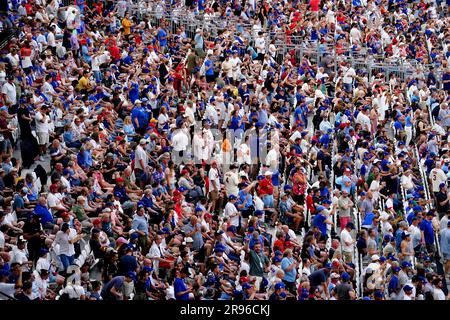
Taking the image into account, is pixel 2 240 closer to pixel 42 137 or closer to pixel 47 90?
pixel 42 137

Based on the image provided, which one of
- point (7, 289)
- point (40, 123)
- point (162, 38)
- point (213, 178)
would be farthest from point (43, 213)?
point (162, 38)

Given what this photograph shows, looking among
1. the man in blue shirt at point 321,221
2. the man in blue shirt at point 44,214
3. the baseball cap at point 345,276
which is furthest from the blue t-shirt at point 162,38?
the baseball cap at point 345,276

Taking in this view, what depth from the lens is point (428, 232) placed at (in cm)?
2278

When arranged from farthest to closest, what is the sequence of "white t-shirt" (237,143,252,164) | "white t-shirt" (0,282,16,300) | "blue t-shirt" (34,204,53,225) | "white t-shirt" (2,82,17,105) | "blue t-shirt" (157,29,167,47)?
"blue t-shirt" (157,29,167,47) < "white t-shirt" (237,143,252,164) < "white t-shirt" (2,82,17,105) < "blue t-shirt" (34,204,53,225) < "white t-shirt" (0,282,16,300)

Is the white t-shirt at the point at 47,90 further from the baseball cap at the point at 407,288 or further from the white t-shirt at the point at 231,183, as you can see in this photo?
the baseball cap at the point at 407,288

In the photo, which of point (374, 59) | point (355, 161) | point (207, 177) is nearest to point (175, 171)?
point (207, 177)

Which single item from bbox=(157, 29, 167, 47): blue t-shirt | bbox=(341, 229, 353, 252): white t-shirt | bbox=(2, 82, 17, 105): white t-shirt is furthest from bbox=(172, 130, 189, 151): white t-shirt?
bbox=(157, 29, 167, 47): blue t-shirt

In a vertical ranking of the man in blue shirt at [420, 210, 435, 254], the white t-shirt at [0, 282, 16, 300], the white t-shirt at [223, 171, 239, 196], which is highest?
the white t-shirt at [223, 171, 239, 196]

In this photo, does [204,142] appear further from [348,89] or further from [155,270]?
[348,89]

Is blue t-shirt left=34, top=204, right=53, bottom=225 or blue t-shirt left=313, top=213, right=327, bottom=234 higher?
blue t-shirt left=313, top=213, right=327, bottom=234

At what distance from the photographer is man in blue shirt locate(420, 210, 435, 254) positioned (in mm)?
22750

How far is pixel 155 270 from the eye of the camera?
1981 centimetres

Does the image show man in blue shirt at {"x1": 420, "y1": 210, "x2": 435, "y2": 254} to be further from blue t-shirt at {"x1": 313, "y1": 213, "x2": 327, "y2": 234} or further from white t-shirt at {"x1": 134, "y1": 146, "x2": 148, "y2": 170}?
A: white t-shirt at {"x1": 134, "y1": 146, "x2": 148, "y2": 170}

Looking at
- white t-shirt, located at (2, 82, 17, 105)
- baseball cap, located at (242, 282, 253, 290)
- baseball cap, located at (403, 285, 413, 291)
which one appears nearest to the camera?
baseball cap, located at (242, 282, 253, 290)
